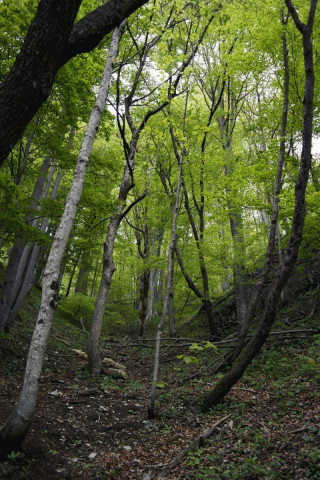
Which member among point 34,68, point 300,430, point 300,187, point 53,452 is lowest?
point 53,452

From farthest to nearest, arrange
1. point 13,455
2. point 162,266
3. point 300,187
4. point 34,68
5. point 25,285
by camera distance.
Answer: point 162,266, point 25,285, point 300,187, point 13,455, point 34,68

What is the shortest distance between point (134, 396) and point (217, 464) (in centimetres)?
340

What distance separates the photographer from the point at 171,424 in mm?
4668

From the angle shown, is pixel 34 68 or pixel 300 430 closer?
pixel 34 68

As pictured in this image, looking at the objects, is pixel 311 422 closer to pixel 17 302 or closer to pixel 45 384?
pixel 45 384

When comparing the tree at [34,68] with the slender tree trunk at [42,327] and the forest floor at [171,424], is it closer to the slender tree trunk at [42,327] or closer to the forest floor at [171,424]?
the slender tree trunk at [42,327]

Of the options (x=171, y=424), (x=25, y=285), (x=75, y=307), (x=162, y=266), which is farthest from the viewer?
(x=75, y=307)

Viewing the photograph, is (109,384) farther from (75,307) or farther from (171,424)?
(75,307)

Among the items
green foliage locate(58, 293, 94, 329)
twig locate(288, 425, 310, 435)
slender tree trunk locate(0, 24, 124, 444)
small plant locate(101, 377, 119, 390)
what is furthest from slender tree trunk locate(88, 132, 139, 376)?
green foliage locate(58, 293, 94, 329)

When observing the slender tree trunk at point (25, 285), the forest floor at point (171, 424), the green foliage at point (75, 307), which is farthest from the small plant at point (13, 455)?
the green foliage at point (75, 307)

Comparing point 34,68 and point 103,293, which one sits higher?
point 34,68

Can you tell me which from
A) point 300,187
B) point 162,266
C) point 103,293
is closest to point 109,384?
point 103,293

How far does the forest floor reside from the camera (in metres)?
3.05

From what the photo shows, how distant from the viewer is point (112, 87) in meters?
9.41
